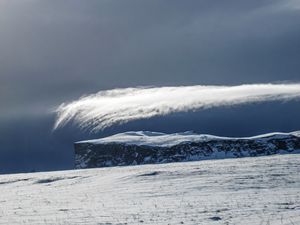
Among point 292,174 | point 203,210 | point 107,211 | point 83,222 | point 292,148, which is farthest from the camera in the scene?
point 292,148

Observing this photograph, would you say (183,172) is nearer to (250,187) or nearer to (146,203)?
(250,187)

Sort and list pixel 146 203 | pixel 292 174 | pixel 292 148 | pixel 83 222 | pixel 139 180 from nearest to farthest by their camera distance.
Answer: pixel 83 222 → pixel 146 203 → pixel 292 174 → pixel 139 180 → pixel 292 148

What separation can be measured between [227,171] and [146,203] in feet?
73.0

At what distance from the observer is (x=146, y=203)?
3603 centimetres

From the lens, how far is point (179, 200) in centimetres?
3675

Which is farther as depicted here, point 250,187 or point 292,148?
point 292,148

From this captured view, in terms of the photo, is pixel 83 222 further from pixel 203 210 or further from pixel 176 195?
pixel 176 195

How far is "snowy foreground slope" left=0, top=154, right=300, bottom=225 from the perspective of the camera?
91.2ft

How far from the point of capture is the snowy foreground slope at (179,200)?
91.2 feet

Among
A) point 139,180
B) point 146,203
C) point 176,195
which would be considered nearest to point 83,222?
point 146,203

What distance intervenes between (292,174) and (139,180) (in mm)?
12796

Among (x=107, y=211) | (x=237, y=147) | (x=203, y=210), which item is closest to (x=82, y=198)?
(x=107, y=211)

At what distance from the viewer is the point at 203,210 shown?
30266 millimetres

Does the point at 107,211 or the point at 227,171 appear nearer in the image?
the point at 107,211
